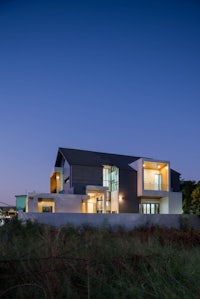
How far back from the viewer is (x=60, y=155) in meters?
26.8

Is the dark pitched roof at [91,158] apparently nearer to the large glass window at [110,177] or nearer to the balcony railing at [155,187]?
the large glass window at [110,177]

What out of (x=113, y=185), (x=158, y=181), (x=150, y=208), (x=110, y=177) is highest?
(x=110, y=177)

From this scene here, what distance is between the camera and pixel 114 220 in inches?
599

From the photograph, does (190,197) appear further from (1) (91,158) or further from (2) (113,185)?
(1) (91,158)

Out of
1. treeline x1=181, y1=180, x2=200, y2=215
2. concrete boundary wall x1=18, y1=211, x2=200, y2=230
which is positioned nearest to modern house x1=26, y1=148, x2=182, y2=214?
treeline x1=181, y1=180, x2=200, y2=215

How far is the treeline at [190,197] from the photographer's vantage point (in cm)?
1867

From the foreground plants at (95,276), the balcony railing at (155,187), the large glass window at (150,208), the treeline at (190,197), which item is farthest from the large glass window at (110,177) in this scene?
the foreground plants at (95,276)

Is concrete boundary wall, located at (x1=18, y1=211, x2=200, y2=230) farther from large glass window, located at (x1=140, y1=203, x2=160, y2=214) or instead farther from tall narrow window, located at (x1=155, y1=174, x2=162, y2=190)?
tall narrow window, located at (x1=155, y1=174, x2=162, y2=190)

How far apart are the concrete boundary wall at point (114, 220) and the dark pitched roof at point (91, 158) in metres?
8.51

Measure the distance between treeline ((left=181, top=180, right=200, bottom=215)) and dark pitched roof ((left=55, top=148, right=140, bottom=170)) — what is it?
6352 mm

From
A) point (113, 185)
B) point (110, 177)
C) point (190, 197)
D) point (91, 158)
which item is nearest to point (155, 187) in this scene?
point (113, 185)

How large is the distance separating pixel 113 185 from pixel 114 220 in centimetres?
944

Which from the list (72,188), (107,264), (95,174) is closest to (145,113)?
(95,174)

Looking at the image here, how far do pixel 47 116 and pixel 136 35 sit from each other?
15279 mm
